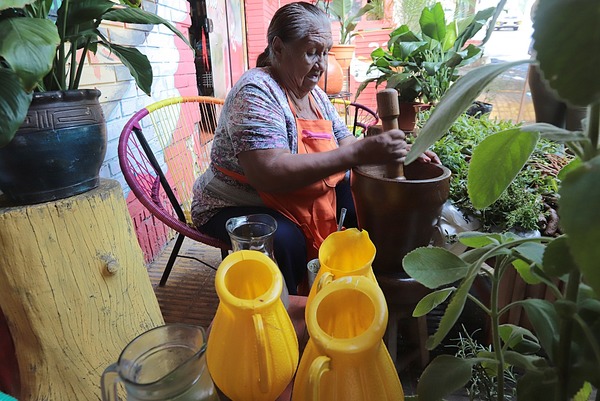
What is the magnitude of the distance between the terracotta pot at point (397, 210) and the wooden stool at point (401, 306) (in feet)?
0.11

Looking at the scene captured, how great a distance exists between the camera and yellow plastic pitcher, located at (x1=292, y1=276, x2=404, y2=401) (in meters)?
0.38

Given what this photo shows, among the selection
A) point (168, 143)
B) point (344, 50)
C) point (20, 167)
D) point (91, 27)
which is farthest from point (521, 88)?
point (20, 167)

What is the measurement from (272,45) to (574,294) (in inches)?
47.6

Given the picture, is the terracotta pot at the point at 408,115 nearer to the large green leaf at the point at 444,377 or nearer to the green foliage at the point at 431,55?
the green foliage at the point at 431,55

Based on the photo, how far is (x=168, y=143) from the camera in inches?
77.1

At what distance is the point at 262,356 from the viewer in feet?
1.53

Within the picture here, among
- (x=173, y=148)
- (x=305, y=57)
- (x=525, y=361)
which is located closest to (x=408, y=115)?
(x=305, y=57)

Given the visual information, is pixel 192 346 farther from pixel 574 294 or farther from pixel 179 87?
pixel 179 87

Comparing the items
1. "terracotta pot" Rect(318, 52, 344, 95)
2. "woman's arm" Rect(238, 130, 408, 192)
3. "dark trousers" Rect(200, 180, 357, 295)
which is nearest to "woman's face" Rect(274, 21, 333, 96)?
"woman's arm" Rect(238, 130, 408, 192)

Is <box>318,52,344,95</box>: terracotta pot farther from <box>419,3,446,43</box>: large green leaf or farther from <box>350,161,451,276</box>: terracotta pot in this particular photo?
<box>350,161,451,276</box>: terracotta pot

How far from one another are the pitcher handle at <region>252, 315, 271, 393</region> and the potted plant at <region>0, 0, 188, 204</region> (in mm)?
543

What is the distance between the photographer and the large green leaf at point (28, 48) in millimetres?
628

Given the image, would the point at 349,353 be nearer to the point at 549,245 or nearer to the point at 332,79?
the point at 549,245

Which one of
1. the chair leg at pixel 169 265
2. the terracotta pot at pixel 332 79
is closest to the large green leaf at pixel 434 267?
the chair leg at pixel 169 265
